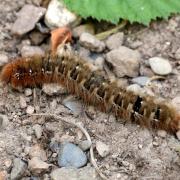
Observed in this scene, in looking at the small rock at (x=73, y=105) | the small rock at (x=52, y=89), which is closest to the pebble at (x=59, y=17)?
the small rock at (x=52, y=89)

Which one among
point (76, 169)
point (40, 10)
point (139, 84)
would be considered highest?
point (40, 10)

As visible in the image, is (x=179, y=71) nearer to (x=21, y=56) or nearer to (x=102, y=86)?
(x=102, y=86)

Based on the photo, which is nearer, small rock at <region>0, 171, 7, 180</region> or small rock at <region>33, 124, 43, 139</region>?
small rock at <region>0, 171, 7, 180</region>

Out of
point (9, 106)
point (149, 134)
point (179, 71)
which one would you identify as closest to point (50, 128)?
point (9, 106)

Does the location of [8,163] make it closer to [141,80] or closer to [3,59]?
[3,59]

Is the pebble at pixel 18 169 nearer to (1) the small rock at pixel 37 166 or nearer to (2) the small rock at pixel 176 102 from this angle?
(1) the small rock at pixel 37 166

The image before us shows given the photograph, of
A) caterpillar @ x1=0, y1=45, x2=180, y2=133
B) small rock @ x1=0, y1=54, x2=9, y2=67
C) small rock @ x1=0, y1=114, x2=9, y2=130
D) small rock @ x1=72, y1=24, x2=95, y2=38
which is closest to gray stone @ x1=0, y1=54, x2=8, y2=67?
small rock @ x1=0, y1=54, x2=9, y2=67

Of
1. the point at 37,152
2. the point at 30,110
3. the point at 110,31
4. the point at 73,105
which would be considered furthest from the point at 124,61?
the point at 37,152

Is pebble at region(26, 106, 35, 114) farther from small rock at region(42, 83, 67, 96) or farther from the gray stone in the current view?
the gray stone
